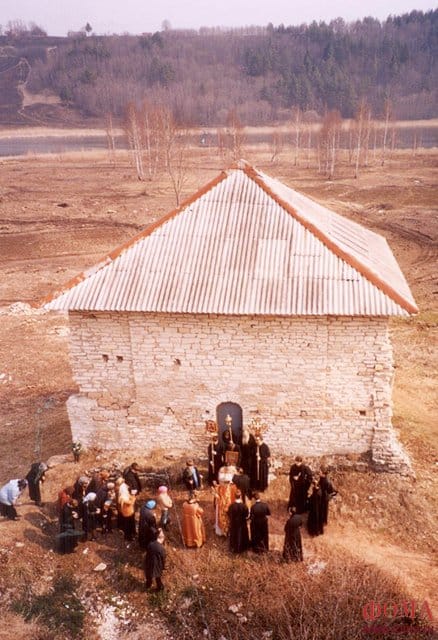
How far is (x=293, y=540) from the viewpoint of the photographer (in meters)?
8.13

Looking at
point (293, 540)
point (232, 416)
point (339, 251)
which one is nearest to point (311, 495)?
point (293, 540)

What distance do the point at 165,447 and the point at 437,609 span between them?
17.6ft

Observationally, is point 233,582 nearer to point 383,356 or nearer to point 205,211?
point 383,356

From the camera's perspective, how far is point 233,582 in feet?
26.0

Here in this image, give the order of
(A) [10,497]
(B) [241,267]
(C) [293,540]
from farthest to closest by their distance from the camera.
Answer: (B) [241,267], (A) [10,497], (C) [293,540]

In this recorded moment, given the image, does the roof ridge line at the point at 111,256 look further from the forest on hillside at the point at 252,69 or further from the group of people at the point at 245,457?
the forest on hillside at the point at 252,69

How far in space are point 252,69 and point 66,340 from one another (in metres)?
105

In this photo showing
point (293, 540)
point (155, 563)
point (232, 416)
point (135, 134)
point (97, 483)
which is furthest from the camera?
point (135, 134)

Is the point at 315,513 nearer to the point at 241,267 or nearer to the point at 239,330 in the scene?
the point at 239,330

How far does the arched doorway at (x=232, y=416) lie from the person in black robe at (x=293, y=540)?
2.45 m

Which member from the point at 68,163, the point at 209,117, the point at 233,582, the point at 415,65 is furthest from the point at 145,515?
the point at 415,65

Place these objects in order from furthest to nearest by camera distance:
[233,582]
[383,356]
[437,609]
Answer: [383,356], [233,582], [437,609]

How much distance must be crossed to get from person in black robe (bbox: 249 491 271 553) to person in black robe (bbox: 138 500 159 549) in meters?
1.44

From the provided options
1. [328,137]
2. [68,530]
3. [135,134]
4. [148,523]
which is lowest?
[68,530]
